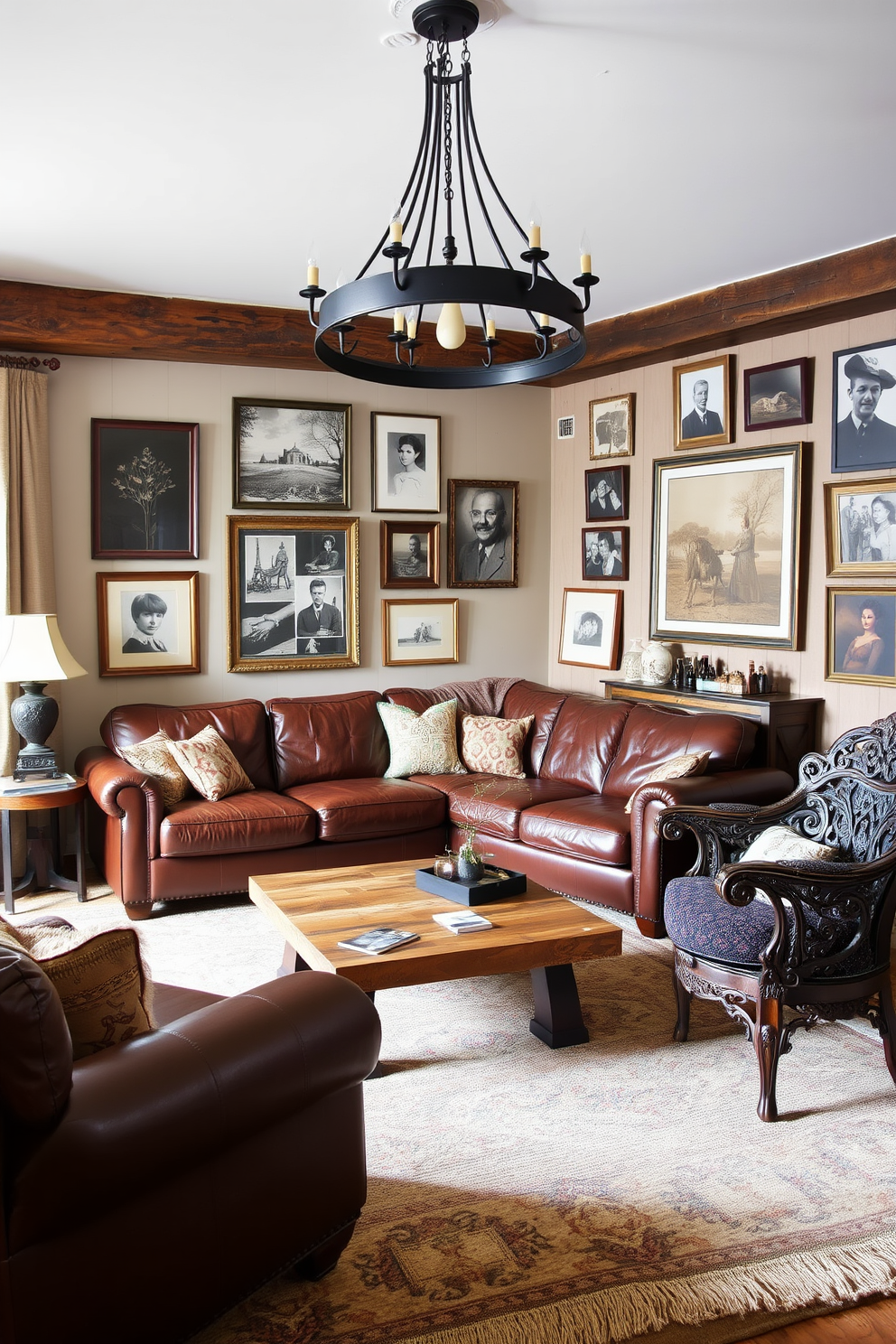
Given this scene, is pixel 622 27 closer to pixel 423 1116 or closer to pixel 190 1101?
pixel 190 1101

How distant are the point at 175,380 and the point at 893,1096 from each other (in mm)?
4809

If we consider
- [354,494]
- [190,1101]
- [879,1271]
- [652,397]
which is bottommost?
[879,1271]

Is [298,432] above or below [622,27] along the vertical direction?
below

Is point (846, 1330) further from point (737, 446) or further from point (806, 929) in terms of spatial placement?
point (737, 446)

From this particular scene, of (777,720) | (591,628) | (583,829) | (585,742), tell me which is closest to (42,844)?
(583,829)

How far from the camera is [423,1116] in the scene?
305 centimetres

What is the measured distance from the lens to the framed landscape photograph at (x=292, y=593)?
6055mm

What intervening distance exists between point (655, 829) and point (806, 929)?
1383 millimetres

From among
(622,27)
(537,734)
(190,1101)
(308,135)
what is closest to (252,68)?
(308,135)

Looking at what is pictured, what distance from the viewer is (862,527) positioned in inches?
190

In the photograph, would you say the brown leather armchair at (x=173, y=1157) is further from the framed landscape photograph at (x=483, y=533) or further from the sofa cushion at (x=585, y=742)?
the framed landscape photograph at (x=483, y=533)

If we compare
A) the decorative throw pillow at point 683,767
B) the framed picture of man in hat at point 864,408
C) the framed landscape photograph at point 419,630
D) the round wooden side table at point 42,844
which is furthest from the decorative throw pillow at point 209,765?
the framed picture of man in hat at point 864,408

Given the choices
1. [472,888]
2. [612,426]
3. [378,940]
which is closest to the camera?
[378,940]

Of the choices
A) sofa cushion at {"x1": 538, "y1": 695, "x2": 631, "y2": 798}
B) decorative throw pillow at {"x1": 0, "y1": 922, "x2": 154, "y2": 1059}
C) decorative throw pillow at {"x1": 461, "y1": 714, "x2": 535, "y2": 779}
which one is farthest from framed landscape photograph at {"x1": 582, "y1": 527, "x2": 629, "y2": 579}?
decorative throw pillow at {"x1": 0, "y1": 922, "x2": 154, "y2": 1059}
